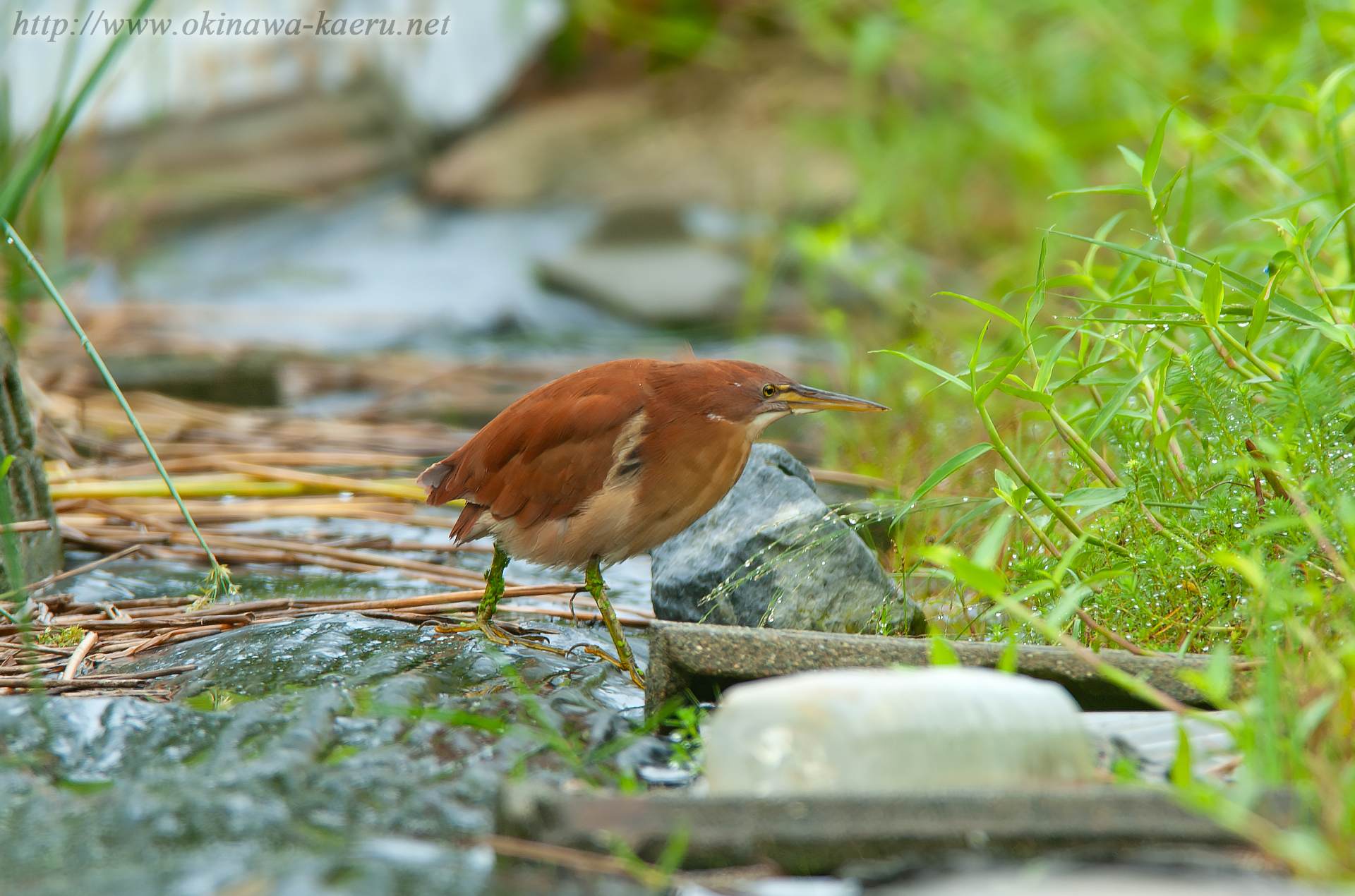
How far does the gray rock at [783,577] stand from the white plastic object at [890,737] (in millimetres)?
855

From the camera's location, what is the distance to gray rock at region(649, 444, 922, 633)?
8.38ft

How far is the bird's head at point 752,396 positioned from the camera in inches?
102

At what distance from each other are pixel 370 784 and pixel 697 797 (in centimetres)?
54

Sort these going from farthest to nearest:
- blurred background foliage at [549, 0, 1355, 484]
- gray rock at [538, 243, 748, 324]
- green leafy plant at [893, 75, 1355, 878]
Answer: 1. gray rock at [538, 243, 748, 324]
2. blurred background foliage at [549, 0, 1355, 484]
3. green leafy plant at [893, 75, 1355, 878]

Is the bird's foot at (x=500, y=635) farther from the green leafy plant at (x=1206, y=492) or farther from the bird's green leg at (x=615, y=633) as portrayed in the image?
the green leafy plant at (x=1206, y=492)

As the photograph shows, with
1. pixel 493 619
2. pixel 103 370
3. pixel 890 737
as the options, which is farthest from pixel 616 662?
pixel 103 370

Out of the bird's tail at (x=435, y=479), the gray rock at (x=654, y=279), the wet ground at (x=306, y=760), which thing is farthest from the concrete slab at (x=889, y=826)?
the gray rock at (x=654, y=279)

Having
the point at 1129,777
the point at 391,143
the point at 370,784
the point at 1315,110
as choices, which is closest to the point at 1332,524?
the point at 1129,777

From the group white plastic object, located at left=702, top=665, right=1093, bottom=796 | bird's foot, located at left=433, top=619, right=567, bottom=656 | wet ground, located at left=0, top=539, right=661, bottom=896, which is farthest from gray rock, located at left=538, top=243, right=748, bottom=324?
white plastic object, located at left=702, top=665, right=1093, bottom=796

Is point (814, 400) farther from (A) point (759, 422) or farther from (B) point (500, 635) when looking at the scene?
(B) point (500, 635)

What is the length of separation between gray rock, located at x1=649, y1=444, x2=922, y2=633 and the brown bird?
0.47ft

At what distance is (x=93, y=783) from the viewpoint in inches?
69.4

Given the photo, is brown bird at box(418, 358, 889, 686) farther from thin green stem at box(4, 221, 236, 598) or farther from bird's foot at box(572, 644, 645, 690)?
thin green stem at box(4, 221, 236, 598)

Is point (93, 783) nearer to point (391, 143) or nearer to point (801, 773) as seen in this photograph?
point (801, 773)
